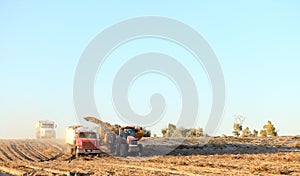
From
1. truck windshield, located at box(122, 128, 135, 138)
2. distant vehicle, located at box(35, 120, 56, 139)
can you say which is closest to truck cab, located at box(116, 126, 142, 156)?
truck windshield, located at box(122, 128, 135, 138)

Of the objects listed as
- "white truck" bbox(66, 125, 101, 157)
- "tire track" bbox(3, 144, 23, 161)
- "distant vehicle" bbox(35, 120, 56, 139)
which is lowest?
"tire track" bbox(3, 144, 23, 161)

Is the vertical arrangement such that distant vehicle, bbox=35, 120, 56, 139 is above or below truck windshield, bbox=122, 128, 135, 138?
above

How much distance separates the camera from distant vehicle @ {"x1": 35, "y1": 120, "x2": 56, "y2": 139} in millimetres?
61441

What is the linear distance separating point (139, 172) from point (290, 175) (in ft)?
23.5

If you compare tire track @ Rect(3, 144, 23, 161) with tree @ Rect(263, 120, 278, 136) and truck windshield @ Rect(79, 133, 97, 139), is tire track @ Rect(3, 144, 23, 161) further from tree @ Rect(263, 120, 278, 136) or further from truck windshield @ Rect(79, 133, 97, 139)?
tree @ Rect(263, 120, 278, 136)

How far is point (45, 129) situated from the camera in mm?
62188

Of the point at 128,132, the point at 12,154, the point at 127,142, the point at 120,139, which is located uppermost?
the point at 128,132

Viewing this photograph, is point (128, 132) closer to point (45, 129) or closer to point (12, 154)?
point (12, 154)

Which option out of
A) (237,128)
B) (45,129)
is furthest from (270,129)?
(45,129)

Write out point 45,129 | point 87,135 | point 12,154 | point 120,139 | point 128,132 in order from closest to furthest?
point 120,139
point 87,135
point 128,132
point 12,154
point 45,129

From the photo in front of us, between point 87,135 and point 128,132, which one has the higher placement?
point 128,132

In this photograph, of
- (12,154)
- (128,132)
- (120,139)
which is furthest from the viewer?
(12,154)

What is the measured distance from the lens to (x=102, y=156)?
34.0 metres

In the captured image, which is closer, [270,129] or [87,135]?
[87,135]
